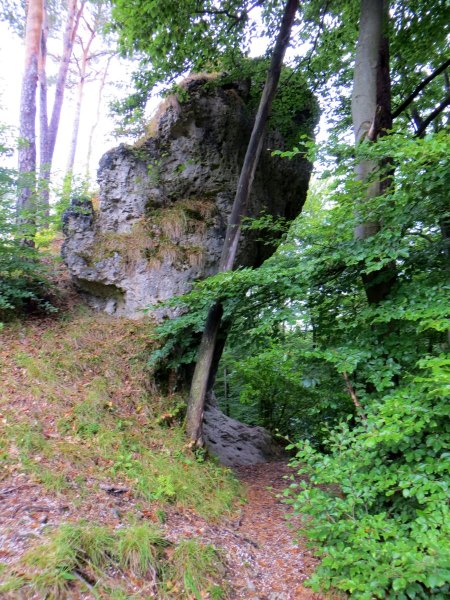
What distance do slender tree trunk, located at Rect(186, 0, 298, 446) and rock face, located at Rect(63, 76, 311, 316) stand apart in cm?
118

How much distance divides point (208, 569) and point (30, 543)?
1.46 metres

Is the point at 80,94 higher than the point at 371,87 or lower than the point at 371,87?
higher

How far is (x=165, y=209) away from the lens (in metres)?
7.20

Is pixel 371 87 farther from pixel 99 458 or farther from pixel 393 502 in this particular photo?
pixel 99 458

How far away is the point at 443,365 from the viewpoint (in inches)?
117

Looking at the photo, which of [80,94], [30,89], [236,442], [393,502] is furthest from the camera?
[80,94]

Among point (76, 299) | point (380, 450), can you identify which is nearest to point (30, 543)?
point (380, 450)

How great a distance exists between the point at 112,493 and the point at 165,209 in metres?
5.14

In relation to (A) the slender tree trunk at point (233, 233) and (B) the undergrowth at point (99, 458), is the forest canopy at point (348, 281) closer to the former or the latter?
(A) the slender tree trunk at point (233, 233)

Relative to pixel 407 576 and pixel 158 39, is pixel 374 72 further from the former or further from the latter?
pixel 407 576

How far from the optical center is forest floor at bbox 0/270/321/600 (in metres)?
2.65

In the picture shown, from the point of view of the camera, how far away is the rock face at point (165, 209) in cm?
676

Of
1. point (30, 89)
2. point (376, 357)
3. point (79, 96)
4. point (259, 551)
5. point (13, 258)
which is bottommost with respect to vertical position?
point (259, 551)

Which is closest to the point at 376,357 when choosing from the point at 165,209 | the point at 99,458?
the point at 99,458
